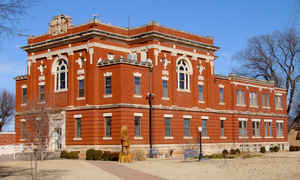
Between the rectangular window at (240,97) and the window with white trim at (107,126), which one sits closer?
the window with white trim at (107,126)

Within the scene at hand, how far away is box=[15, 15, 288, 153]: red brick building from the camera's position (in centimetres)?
4372

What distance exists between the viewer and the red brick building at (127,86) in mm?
43719

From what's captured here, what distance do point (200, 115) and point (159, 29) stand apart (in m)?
10.9

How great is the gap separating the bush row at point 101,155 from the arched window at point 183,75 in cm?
1208

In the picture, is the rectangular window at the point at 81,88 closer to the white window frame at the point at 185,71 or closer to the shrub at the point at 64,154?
the shrub at the point at 64,154

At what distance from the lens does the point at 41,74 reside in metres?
49.8

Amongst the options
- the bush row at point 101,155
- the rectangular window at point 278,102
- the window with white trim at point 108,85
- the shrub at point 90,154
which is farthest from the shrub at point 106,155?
the rectangular window at point 278,102

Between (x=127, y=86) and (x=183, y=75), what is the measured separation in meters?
8.62

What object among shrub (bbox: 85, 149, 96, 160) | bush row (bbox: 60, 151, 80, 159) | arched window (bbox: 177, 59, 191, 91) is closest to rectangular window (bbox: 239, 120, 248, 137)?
arched window (bbox: 177, 59, 191, 91)

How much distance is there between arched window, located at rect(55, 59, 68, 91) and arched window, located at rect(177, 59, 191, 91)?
12056 millimetres

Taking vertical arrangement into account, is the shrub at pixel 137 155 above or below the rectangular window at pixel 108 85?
below

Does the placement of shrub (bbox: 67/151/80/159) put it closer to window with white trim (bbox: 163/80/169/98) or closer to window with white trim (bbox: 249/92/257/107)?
window with white trim (bbox: 163/80/169/98)

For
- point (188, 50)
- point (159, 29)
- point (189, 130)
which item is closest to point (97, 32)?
point (159, 29)

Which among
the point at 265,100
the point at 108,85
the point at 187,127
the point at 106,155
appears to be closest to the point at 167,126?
the point at 187,127
